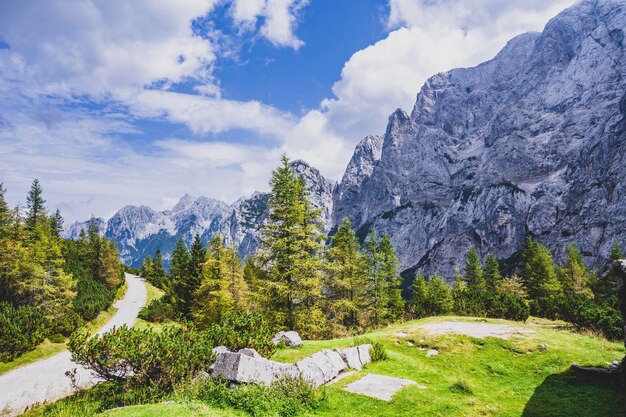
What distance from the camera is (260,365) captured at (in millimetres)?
12508

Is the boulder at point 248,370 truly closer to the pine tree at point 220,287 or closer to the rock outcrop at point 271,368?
the rock outcrop at point 271,368

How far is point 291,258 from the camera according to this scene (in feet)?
83.0

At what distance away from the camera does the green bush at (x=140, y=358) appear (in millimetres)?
12750

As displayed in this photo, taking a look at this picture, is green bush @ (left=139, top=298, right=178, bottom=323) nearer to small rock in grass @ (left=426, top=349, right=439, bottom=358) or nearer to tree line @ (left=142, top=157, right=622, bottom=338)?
tree line @ (left=142, top=157, right=622, bottom=338)

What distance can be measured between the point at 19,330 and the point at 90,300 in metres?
17.7

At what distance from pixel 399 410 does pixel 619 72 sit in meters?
235

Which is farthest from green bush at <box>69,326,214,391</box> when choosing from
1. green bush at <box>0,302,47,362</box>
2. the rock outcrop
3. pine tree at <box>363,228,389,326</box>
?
pine tree at <box>363,228,389,326</box>

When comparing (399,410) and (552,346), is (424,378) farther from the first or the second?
(552,346)

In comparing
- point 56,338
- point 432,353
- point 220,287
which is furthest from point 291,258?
point 56,338

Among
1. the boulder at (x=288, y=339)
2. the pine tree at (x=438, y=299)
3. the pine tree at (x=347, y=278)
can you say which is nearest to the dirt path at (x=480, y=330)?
the boulder at (x=288, y=339)

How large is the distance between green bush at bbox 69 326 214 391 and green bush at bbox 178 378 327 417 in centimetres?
132

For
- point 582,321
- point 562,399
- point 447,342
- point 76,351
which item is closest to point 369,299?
point 582,321

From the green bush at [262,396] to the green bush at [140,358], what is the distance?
1322mm

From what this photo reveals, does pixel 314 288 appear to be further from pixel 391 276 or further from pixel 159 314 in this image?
pixel 159 314
